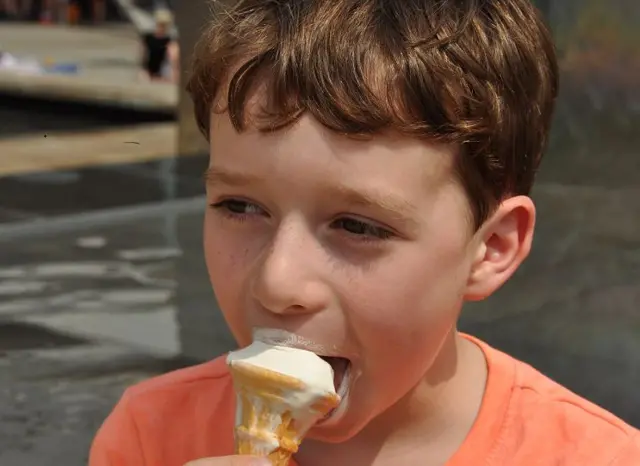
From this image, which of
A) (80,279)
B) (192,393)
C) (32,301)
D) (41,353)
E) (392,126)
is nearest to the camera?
(392,126)

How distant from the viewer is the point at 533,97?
2.13m

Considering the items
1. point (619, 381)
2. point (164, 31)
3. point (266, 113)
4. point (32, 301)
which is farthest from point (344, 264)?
point (164, 31)

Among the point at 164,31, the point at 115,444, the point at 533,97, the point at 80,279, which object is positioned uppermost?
the point at 533,97

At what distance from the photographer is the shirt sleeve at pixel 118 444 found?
225 cm

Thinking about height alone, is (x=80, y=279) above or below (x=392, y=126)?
below

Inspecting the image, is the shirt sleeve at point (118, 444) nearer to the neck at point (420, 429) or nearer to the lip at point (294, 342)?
the neck at point (420, 429)

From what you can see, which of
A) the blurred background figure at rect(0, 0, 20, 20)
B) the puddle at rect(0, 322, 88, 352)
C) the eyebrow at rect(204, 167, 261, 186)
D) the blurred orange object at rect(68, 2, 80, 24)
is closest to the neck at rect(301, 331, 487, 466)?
the eyebrow at rect(204, 167, 261, 186)

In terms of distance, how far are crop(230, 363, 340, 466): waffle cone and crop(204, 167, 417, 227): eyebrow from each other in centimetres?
31

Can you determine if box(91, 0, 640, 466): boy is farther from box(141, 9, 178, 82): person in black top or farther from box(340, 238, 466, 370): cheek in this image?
box(141, 9, 178, 82): person in black top

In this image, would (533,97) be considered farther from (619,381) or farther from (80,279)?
(80,279)

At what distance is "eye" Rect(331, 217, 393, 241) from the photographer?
1878mm

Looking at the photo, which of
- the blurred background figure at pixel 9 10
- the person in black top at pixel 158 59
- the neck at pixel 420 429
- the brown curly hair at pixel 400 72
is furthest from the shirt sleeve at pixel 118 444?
the blurred background figure at pixel 9 10

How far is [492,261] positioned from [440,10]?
499 millimetres

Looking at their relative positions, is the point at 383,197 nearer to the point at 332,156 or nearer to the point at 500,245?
the point at 332,156
